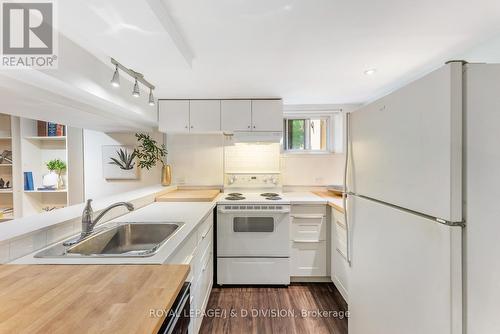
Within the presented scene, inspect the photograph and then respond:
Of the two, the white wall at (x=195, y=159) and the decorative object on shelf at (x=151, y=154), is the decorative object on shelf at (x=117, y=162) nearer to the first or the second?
the decorative object on shelf at (x=151, y=154)

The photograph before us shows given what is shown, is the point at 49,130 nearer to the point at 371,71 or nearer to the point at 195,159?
the point at 195,159

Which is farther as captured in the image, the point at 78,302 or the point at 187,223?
the point at 187,223

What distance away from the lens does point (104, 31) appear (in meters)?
1.25

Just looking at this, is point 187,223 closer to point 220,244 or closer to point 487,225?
point 220,244

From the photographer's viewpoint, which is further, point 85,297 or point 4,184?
point 4,184

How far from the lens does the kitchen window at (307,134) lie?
10.6ft

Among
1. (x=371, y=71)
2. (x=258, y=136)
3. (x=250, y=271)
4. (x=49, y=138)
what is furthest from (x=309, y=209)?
(x=49, y=138)

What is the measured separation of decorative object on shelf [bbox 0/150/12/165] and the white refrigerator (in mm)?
3871

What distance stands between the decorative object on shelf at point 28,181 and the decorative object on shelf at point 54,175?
0.42 feet

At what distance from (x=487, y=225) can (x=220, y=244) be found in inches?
82.5

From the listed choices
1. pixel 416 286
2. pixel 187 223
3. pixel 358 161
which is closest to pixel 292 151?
pixel 358 161

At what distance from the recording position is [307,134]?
327 cm

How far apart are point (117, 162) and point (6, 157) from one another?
127 centimetres

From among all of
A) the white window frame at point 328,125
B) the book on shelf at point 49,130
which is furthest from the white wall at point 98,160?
the white window frame at point 328,125
